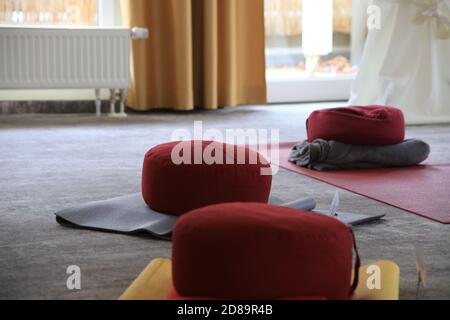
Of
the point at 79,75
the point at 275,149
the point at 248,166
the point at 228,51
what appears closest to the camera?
the point at 248,166

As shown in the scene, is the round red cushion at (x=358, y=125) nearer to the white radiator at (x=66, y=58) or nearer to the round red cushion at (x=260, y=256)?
the round red cushion at (x=260, y=256)

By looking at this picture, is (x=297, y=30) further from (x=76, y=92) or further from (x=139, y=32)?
(x=76, y=92)

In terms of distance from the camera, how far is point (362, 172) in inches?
123

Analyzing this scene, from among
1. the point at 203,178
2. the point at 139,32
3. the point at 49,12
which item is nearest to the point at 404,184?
the point at 203,178

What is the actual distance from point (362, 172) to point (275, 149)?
2.13ft

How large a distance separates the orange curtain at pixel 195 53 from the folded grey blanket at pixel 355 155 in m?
2.02

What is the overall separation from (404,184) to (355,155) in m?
0.35

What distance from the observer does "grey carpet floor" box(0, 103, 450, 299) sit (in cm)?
179

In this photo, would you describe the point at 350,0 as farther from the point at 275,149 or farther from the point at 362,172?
Answer: the point at 362,172

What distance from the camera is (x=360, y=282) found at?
169 cm

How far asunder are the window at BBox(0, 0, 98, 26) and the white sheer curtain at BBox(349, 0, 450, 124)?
1.77 metres

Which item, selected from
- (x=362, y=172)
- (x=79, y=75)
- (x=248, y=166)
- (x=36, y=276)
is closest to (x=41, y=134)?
(x=79, y=75)

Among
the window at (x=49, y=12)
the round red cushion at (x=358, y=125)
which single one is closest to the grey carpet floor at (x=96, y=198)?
the round red cushion at (x=358, y=125)

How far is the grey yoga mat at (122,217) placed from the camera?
85.7 inches
